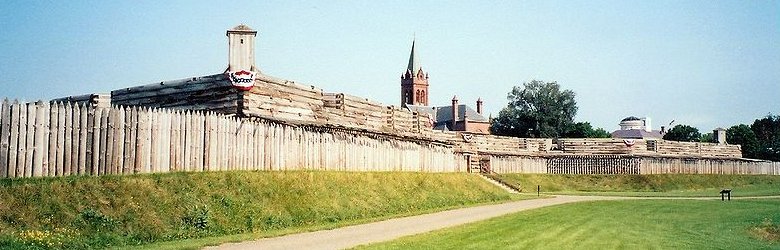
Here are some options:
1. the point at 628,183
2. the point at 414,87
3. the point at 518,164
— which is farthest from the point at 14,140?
the point at 414,87

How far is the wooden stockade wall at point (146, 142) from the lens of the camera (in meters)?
15.6

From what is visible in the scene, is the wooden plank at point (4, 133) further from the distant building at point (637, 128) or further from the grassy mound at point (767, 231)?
the distant building at point (637, 128)

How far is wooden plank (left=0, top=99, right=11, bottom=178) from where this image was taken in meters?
15.2

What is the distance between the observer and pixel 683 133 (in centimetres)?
11488

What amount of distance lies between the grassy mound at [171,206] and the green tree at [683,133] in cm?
9890

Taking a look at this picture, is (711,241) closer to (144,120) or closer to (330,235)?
(330,235)

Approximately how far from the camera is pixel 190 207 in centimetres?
1750

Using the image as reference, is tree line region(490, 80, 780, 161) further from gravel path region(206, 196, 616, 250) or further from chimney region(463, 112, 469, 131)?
gravel path region(206, 196, 616, 250)

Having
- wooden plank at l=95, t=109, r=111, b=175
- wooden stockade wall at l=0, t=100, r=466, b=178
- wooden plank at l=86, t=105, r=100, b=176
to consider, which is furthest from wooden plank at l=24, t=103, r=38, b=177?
wooden plank at l=95, t=109, r=111, b=175

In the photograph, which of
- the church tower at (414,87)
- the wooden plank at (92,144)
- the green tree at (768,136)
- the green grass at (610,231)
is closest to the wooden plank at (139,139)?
the wooden plank at (92,144)

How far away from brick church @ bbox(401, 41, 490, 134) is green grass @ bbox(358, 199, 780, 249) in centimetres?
7817

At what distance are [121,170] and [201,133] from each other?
3175 mm

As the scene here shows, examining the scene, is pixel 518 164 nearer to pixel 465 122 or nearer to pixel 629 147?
pixel 629 147

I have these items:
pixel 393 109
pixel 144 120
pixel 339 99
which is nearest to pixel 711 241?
pixel 144 120
